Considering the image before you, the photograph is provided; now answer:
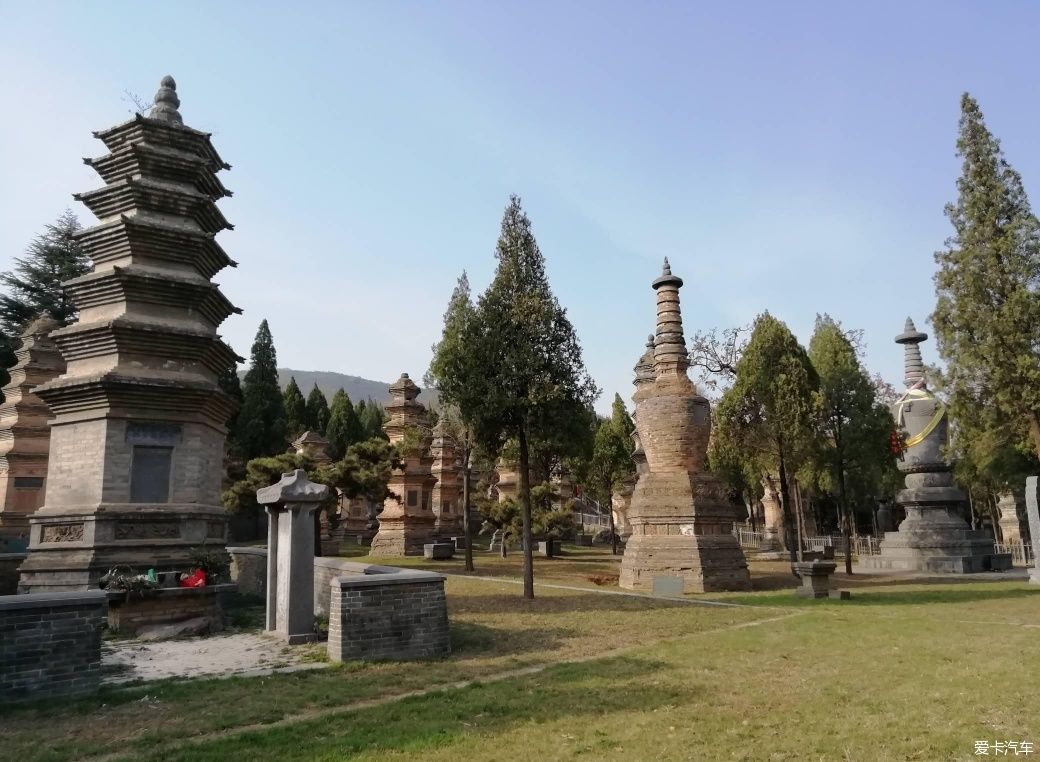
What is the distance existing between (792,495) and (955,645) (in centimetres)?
2900

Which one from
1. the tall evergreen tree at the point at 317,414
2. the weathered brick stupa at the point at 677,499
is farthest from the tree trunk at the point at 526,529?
the tall evergreen tree at the point at 317,414

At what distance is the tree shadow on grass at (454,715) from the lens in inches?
247

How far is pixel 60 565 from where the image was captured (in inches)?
535

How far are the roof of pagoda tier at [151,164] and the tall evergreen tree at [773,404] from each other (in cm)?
2148

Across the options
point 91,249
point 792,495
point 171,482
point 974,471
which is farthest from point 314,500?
point 974,471

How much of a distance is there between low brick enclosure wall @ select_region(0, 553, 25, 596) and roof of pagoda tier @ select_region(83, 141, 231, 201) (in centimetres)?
929

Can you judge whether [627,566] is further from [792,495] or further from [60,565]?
[792,495]

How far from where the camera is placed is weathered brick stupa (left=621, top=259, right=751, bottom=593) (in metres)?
20.2

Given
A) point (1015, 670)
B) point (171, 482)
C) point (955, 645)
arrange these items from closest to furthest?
point (1015, 670), point (955, 645), point (171, 482)

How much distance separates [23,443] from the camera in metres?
28.9

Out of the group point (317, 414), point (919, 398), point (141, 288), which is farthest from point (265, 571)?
point (317, 414)

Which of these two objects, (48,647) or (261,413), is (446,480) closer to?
(261,413)

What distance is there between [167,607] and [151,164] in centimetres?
1003

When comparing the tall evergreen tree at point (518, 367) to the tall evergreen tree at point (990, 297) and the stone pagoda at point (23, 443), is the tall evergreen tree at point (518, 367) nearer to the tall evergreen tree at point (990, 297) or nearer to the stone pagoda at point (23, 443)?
the tall evergreen tree at point (990, 297)
